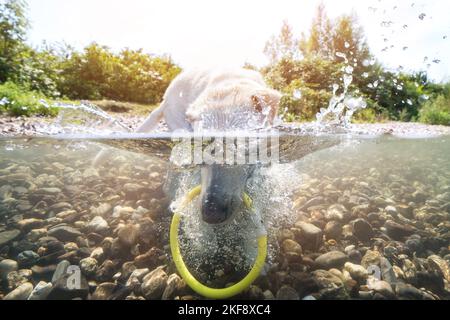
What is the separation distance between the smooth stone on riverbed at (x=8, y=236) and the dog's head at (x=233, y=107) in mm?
2884

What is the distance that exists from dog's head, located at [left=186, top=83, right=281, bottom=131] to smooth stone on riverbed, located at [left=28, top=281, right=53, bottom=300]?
94.0 inches

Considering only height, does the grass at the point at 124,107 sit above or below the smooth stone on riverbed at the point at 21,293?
above

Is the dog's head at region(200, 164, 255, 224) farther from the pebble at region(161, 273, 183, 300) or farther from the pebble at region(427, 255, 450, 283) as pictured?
the pebble at region(427, 255, 450, 283)

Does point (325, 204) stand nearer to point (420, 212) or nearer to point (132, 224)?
point (420, 212)

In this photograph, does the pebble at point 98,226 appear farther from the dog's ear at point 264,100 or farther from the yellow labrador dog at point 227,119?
the dog's ear at point 264,100

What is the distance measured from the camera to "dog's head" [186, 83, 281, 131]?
11.8ft

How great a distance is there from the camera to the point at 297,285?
A: 3.06m

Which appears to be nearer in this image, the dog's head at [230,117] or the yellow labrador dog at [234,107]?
the dog's head at [230,117]

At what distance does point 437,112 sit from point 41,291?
1155 centimetres

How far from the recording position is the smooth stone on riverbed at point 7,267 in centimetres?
336

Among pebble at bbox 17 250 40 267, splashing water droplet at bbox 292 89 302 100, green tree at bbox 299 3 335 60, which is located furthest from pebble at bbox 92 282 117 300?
green tree at bbox 299 3 335 60

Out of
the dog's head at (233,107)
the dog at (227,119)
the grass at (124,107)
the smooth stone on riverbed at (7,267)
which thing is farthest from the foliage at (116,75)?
the smooth stone on riverbed at (7,267)
